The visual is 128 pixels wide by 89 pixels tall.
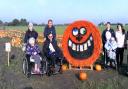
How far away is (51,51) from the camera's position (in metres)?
14.6

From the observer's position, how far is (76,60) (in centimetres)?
1605

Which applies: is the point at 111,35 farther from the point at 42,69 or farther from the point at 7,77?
the point at 7,77

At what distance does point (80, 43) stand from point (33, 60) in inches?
96.3

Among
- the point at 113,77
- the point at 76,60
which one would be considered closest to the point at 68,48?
the point at 76,60

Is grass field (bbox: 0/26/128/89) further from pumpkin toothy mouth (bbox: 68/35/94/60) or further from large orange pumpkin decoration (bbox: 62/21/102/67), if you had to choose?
pumpkin toothy mouth (bbox: 68/35/94/60)

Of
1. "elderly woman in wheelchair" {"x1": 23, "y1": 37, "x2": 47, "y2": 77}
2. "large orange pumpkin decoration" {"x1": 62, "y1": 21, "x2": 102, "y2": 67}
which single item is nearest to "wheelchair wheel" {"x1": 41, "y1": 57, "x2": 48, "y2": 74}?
"elderly woman in wheelchair" {"x1": 23, "y1": 37, "x2": 47, "y2": 77}

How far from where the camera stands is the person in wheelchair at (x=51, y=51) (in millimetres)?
14609

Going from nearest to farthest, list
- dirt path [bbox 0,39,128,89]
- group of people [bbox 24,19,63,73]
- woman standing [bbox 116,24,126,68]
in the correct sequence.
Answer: dirt path [bbox 0,39,128,89]
group of people [bbox 24,19,63,73]
woman standing [bbox 116,24,126,68]

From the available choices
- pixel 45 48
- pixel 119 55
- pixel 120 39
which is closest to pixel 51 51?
pixel 45 48

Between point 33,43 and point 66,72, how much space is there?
180cm

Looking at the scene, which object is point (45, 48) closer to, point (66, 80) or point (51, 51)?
point (51, 51)

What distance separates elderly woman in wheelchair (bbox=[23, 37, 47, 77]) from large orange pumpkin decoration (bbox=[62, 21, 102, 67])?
1.90 meters

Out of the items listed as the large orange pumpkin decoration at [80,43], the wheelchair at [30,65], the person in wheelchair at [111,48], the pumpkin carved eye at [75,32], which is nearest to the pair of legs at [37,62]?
the wheelchair at [30,65]

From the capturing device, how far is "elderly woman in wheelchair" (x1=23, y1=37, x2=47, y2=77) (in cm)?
1423
